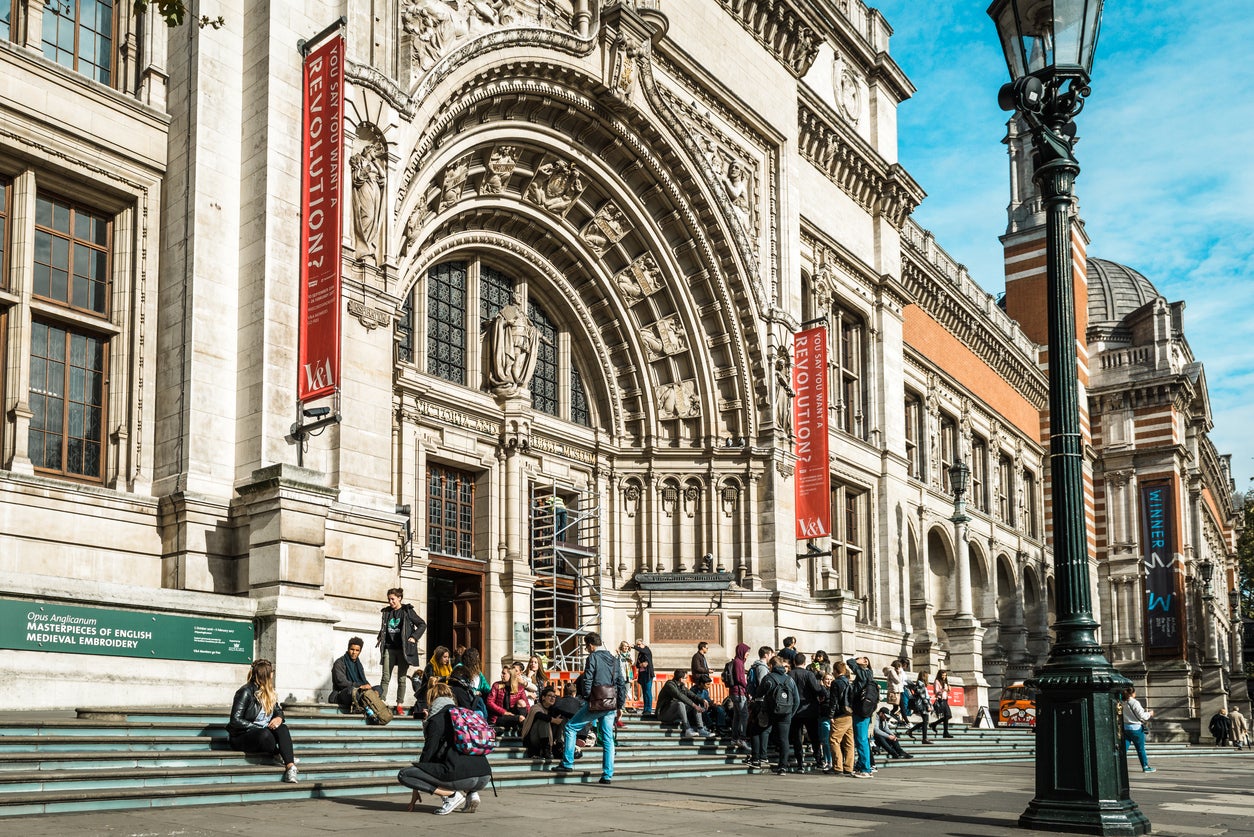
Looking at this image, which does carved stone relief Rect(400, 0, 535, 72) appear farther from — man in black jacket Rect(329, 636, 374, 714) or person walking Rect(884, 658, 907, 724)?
person walking Rect(884, 658, 907, 724)

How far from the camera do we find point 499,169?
25969 mm

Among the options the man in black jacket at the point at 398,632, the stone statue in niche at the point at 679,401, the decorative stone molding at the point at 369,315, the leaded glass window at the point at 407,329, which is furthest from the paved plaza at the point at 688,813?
the stone statue in niche at the point at 679,401

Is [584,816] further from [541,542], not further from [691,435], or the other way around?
[691,435]

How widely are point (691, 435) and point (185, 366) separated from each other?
597 inches

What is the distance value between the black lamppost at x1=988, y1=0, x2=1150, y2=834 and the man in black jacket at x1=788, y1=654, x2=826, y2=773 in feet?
25.5

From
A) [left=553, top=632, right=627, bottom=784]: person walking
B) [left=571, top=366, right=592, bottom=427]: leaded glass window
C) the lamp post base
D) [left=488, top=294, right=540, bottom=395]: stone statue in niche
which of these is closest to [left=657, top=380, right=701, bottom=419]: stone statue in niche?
[left=571, top=366, right=592, bottom=427]: leaded glass window

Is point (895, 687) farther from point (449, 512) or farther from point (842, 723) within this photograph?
point (449, 512)

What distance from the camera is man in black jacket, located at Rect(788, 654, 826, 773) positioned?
18.5 metres

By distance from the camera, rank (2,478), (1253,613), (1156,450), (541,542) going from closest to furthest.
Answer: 1. (2,478)
2. (541,542)
3. (1156,450)
4. (1253,613)

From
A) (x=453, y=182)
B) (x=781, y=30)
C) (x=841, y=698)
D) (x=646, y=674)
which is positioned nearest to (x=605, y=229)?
(x=453, y=182)

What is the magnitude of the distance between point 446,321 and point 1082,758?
1830cm

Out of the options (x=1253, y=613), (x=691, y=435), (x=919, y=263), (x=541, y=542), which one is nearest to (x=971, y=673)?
(x=919, y=263)

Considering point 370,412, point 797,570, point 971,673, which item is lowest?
point 971,673

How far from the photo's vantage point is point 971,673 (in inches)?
1640
